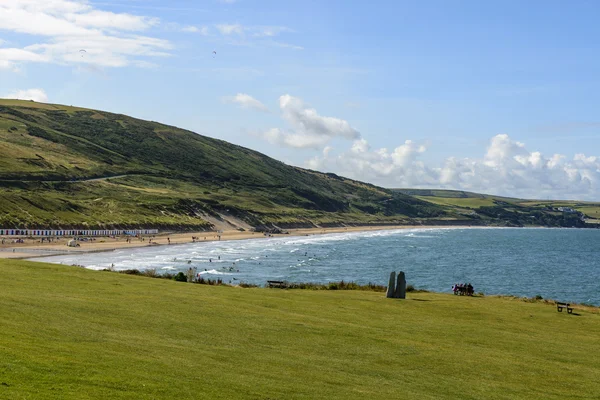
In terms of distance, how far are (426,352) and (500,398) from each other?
5.16m

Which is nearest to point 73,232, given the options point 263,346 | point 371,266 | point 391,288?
point 371,266

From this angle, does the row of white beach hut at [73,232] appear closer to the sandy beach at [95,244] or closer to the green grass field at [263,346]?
the sandy beach at [95,244]

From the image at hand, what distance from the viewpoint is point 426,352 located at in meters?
24.2

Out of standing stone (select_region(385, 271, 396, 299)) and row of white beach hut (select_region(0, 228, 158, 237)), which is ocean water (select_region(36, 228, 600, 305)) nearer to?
row of white beach hut (select_region(0, 228, 158, 237))

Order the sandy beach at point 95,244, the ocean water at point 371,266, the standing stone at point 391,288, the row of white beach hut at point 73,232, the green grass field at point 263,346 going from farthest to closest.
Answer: the row of white beach hut at point 73,232
the sandy beach at point 95,244
the ocean water at point 371,266
the standing stone at point 391,288
the green grass field at point 263,346

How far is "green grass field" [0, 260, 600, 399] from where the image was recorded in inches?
638

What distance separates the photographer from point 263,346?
2269 cm

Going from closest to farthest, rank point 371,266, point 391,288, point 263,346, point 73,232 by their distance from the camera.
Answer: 1. point 263,346
2. point 391,288
3. point 371,266
4. point 73,232

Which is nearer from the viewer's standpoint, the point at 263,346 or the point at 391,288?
the point at 263,346

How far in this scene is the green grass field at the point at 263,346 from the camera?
16.2 metres

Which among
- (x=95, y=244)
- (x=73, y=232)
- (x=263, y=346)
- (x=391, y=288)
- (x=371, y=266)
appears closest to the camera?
(x=263, y=346)

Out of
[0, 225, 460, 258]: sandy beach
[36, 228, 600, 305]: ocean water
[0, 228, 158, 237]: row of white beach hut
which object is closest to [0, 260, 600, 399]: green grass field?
[36, 228, 600, 305]: ocean water

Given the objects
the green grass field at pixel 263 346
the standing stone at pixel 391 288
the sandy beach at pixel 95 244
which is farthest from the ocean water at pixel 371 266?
the green grass field at pixel 263 346

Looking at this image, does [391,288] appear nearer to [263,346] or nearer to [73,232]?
[263,346]
